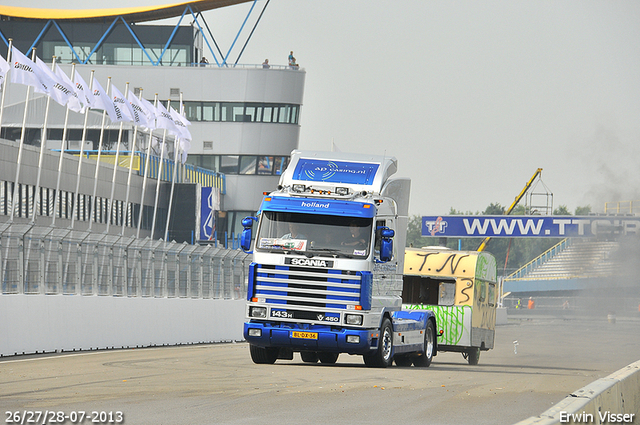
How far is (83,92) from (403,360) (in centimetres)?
2555

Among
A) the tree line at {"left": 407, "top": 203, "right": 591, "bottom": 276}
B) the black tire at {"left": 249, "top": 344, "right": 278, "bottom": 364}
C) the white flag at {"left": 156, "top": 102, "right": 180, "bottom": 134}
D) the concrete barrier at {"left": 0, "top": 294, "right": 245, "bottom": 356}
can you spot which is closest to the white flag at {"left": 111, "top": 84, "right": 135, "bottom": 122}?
the white flag at {"left": 156, "top": 102, "right": 180, "bottom": 134}

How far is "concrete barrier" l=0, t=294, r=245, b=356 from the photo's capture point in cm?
1919

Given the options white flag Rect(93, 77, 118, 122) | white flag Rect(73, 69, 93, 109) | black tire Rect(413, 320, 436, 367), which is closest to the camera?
black tire Rect(413, 320, 436, 367)

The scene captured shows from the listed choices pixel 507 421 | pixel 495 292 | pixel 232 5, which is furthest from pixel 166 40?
pixel 507 421

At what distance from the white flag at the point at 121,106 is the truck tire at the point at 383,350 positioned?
97.5ft

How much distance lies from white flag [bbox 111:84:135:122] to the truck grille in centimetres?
2999

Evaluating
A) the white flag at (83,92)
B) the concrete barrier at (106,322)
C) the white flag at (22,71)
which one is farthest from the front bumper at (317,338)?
the white flag at (83,92)

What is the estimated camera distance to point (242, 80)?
250 feet

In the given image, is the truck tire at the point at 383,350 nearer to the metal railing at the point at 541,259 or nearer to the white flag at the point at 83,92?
the white flag at the point at 83,92

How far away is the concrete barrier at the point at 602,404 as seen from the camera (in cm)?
697

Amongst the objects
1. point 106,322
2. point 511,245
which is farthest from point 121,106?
point 511,245

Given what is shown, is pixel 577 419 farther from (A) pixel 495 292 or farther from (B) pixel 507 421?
(A) pixel 495 292

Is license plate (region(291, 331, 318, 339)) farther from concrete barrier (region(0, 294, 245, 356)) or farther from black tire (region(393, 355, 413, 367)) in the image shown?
concrete barrier (region(0, 294, 245, 356))

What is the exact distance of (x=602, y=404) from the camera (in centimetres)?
817
